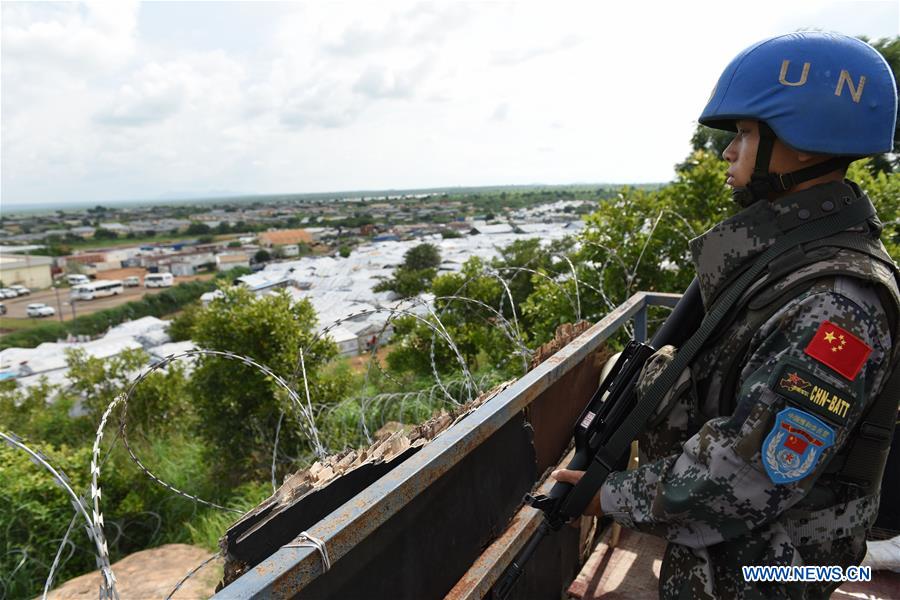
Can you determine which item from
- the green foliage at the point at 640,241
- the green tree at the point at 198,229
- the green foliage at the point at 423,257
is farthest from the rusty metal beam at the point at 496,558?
the green tree at the point at 198,229

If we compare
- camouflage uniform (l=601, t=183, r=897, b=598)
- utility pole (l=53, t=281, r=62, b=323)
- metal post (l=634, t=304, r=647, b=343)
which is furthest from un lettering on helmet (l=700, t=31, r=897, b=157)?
utility pole (l=53, t=281, r=62, b=323)

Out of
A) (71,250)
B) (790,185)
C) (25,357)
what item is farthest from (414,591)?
(71,250)

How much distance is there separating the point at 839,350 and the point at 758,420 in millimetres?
210

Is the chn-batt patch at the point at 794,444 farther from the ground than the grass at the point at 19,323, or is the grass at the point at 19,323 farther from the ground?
the chn-batt patch at the point at 794,444

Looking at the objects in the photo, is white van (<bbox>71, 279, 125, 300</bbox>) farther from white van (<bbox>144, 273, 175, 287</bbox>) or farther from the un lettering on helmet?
the un lettering on helmet

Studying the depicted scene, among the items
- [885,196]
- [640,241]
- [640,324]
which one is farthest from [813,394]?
[885,196]

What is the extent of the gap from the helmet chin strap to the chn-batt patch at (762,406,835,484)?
0.60m

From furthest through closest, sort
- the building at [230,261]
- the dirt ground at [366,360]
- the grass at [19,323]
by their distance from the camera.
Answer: the building at [230,261] < the grass at [19,323] < the dirt ground at [366,360]

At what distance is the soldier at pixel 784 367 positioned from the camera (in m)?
1.14

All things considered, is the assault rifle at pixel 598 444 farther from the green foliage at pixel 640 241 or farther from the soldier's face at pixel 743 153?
the green foliage at pixel 640 241

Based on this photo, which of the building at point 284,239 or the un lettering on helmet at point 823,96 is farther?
the building at point 284,239

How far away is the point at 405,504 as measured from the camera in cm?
123

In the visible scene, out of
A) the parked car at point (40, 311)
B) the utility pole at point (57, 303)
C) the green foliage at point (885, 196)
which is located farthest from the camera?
the parked car at point (40, 311)

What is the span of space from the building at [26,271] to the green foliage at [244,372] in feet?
336
